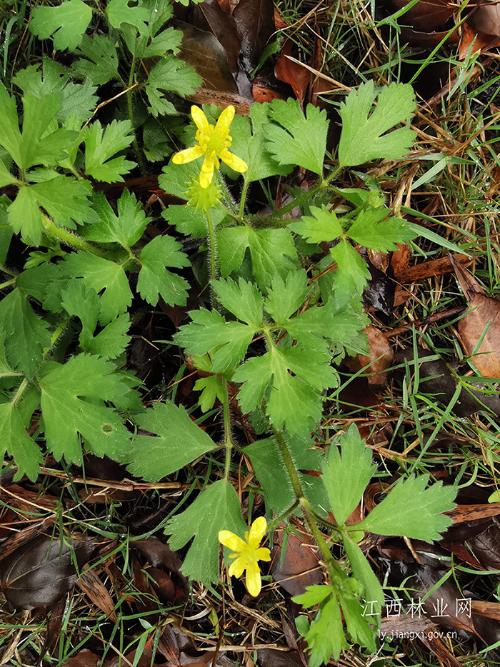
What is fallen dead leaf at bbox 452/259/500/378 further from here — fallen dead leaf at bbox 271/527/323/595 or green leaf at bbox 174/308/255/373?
green leaf at bbox 174/308/255/373

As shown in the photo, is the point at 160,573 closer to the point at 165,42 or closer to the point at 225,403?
the point at 225,403

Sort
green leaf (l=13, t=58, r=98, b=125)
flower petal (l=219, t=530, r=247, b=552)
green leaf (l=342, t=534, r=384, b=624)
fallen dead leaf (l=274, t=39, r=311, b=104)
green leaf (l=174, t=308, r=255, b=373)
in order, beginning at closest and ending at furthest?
Result: 1. flower petal (l=219, t=530, r=247, b=552)
2. green leaf (l=342, t=534, r=384, b=624)
3. green leaf (l=174, t=308, r=255, b=373)
4. green leaf (l=13, t=58, r=98, b=125)
5. fallen dead leaf (l=274, t=39, r=311, b=104)


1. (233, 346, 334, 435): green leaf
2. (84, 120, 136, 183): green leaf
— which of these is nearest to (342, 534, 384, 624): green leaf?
(233, 346, 334, 435): green leaf

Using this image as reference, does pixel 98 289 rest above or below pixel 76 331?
above

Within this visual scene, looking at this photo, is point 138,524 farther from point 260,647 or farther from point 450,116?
point 450,116

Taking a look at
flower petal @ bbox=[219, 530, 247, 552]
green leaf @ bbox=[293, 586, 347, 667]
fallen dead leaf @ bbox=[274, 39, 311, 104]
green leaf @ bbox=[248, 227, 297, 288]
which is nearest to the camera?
flower petal @ bbox=[219, 530, 247, 552]

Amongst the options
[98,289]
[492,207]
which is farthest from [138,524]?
[492,207]

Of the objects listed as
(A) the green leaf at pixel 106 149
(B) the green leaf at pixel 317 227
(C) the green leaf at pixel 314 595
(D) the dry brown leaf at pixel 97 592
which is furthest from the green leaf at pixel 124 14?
(D) the dry brown leaf at pixel 97 592
